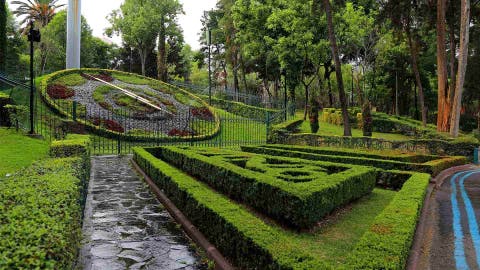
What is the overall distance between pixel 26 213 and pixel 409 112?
52.4m

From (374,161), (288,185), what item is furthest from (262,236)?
(374,161)

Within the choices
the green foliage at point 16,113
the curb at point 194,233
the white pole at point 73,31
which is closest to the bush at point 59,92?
the white pole at point 73,31

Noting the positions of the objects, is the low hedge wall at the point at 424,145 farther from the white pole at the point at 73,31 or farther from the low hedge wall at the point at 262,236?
the white pole at the point at 73,31

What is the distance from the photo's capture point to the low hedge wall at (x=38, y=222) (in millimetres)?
2490

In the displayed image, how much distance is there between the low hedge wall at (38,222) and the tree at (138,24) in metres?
42.9

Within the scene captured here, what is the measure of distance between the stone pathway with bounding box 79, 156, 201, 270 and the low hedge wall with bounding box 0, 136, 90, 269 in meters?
1.00

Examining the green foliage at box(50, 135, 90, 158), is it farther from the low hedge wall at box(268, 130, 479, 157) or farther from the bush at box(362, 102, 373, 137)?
the bush at box(362, 102, 373, 137)

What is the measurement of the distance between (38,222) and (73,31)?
99.1 feet

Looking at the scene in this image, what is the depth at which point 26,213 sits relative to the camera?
11.2ft

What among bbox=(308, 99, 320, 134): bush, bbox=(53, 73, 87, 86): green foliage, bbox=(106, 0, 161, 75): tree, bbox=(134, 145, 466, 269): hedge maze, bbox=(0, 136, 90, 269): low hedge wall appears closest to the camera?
bbox=(0, 136, 90, 269): low hedge wall

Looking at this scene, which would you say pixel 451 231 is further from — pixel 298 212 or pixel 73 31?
pixel 73 31

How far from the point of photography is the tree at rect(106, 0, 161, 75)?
1770 inches

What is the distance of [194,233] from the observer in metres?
5.68

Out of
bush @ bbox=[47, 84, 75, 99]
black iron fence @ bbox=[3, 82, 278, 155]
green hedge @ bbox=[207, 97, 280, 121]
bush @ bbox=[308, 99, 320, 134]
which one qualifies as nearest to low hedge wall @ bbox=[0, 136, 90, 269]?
black iron fence @ bbox=[3, 82, 278, 155]
